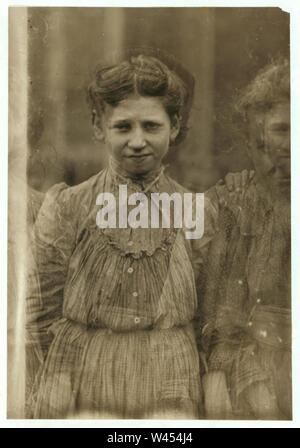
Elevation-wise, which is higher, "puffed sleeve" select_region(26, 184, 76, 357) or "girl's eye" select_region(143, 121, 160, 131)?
"girl's eye" select_region(143, 121, 160, 131)

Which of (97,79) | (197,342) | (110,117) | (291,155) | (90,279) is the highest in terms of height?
(97,79)

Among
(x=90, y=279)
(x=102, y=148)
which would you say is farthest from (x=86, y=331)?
(x=102, y=148)

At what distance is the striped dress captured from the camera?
95.4 inches

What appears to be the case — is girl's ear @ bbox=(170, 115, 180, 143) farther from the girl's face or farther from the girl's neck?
the girl's neck

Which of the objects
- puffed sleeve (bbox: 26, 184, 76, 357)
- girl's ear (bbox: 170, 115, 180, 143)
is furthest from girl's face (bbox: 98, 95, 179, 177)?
puffed sleeve (bbox: 26, 184, 76, 357)

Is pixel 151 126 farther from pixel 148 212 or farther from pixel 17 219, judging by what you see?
pixel 17 219

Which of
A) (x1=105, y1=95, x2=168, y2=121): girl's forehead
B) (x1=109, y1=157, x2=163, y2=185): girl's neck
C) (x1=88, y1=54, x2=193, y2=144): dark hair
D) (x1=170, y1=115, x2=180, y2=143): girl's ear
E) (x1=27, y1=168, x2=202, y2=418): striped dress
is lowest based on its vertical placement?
(x1=27, y1=168, x2=202, y2=418): striped dress

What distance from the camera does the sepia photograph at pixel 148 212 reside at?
243 cm

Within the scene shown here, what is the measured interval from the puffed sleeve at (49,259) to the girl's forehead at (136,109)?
362 millimetres

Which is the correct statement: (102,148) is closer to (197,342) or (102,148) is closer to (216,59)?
(216,59)

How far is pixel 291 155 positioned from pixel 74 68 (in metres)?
0.95

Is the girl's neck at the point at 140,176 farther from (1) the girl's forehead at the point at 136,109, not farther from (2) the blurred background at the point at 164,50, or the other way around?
(1) the girl's forehead at the point at 136,109

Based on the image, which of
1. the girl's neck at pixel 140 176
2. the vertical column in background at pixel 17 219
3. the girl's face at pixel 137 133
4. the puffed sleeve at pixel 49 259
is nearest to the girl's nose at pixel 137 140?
the girl's face at pixel 137 133

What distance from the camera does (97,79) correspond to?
8.08 ft
